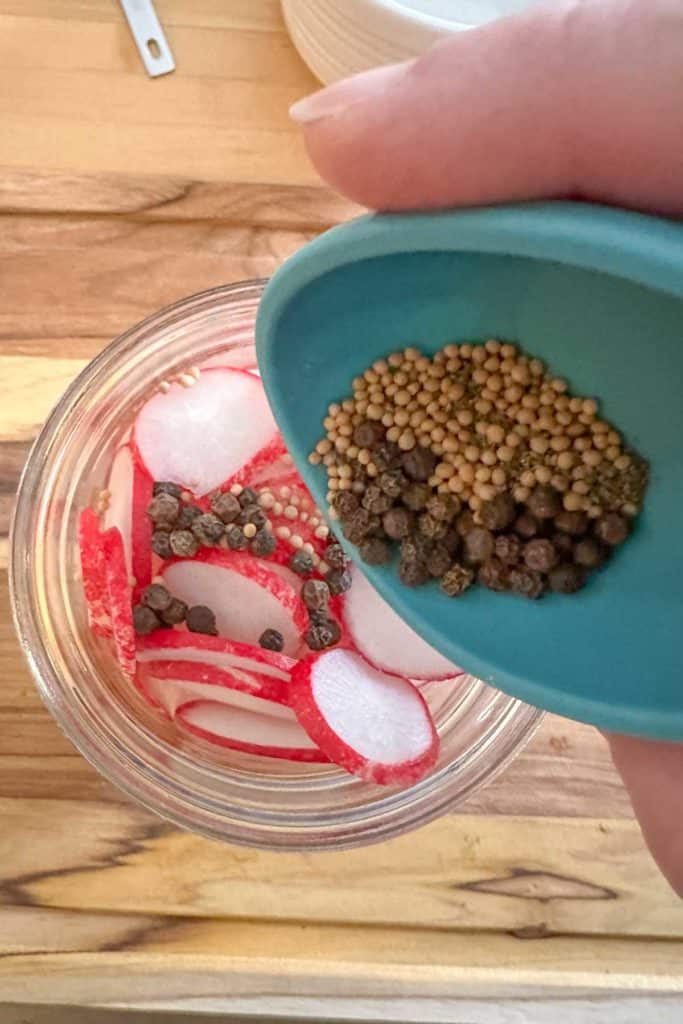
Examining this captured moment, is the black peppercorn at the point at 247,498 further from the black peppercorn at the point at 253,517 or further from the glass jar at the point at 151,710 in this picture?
the glass jar at the point at 151,710

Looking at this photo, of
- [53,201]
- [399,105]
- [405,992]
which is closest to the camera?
[399,105]

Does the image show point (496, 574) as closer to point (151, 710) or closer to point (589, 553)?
point (589, 553)

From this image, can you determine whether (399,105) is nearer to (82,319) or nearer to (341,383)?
(341,383)

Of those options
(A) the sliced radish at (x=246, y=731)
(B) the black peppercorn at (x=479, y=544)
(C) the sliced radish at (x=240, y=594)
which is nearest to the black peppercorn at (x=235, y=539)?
(C) the sliced radish at (x=240, y=594)

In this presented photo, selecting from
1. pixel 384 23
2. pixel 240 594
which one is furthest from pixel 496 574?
pixel 384 23

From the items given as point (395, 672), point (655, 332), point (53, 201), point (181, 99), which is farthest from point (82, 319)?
point (655, 332)

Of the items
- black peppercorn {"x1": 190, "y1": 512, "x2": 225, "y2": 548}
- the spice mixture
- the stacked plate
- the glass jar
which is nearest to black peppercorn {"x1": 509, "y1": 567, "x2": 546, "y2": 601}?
the spice mixture
